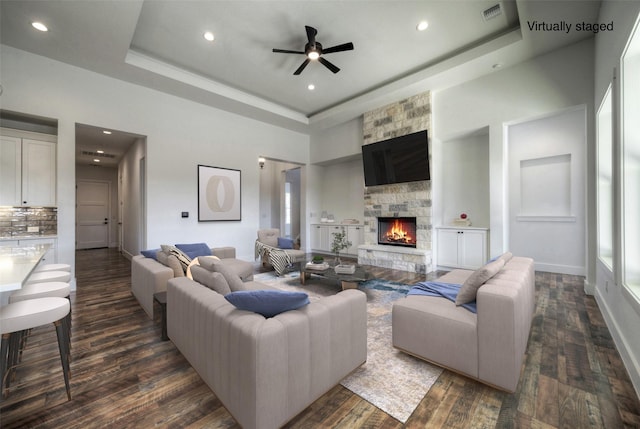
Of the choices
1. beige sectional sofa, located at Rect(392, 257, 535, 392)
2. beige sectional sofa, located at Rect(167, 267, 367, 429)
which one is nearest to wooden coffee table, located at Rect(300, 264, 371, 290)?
beige sectional sofa, located at Rect(392, 257, 535, 392)

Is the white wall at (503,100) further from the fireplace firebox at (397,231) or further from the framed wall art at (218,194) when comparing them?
the framed wall art at (218,194)

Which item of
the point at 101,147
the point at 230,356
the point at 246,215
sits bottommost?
the point at 230,356

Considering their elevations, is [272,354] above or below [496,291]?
below

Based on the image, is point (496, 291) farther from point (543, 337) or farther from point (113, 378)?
point (113, 378)

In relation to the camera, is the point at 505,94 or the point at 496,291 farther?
the point at 505,94

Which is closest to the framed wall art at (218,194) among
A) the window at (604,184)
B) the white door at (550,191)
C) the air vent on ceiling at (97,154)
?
the air vent on ceiling at (97,154)

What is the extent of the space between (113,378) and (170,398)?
0.56m

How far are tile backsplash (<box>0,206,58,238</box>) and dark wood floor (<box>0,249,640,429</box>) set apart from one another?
7.88 feet

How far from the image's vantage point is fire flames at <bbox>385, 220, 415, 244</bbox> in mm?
5488

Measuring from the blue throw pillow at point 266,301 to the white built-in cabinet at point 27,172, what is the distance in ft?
14.9

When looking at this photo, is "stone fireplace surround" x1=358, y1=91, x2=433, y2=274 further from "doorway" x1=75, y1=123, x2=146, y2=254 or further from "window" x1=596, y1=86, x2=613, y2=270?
"doorway" x1=75, y1=123, x2=146, y2=254

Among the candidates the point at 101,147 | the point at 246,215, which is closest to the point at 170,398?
the point at 246,215

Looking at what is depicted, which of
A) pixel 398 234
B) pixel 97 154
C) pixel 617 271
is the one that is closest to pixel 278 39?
pixel 398 234

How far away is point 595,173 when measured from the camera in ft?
10.8
